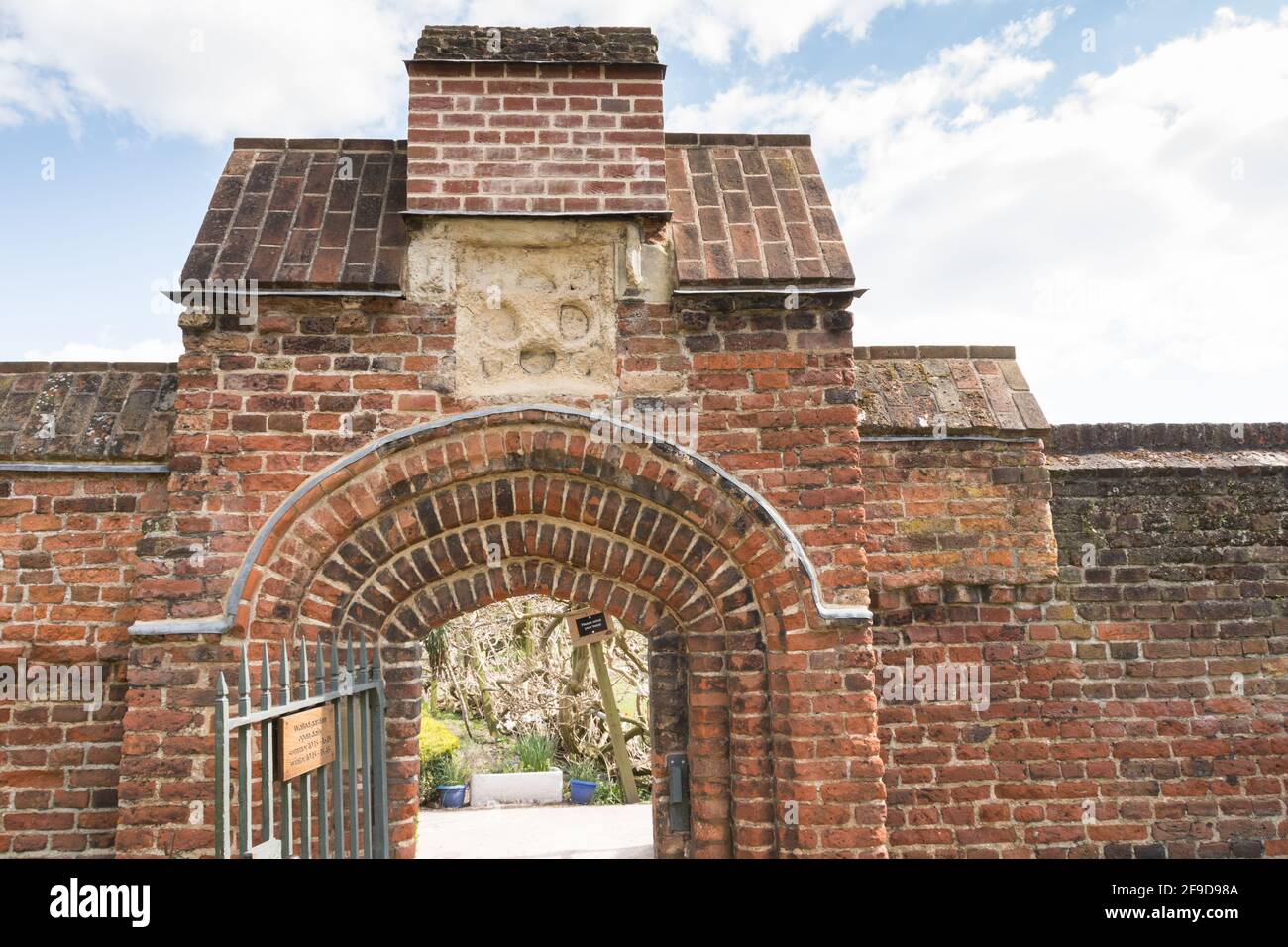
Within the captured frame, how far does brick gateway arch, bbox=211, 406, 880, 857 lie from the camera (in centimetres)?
382

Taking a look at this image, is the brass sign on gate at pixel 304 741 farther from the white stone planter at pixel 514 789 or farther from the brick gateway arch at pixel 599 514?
the white stone planter at pixel 514 789

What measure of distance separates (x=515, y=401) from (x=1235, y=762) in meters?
4.04

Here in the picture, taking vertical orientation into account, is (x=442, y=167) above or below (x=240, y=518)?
above

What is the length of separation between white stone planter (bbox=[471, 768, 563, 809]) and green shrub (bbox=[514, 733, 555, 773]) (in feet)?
1.42

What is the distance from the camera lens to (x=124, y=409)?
14.0 ft

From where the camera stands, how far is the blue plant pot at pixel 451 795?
9.69 metres

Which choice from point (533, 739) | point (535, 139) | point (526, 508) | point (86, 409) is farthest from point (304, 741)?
point (533, 739)

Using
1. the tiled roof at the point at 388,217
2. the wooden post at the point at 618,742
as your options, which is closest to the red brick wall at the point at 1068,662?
the tiled roof at the point at 388,217

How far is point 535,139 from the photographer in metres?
4.17

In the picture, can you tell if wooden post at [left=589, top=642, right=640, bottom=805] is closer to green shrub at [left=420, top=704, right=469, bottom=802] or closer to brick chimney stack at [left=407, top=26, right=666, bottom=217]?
green shrub at [left=420, top=704, right=469, bottom=802]

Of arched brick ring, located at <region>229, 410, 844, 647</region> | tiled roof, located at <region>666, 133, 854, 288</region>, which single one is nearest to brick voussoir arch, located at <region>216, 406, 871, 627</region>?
arched brick ring, located at <region>229, 410, 844, 647</region>

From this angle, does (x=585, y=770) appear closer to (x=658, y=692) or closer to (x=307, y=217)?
(x=658, y=692)
